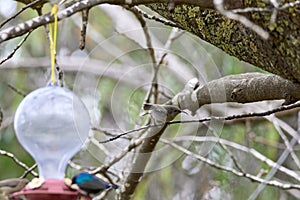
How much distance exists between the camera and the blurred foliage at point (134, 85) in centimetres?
166

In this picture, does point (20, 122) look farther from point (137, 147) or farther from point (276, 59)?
point (137, 147)

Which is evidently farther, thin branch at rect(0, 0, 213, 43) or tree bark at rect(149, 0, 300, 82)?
tree bark at rect(149, 0, 300, 82)

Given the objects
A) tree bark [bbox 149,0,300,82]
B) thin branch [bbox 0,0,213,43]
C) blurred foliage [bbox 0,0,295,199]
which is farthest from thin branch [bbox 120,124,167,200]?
thin branch [bbox 0,0,213,43]

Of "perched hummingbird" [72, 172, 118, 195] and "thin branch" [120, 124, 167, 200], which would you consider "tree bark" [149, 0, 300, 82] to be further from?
"thin branch" [120, 124, 167, 200]

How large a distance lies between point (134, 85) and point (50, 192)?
1.36 metres

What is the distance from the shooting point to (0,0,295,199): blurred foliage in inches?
65.3

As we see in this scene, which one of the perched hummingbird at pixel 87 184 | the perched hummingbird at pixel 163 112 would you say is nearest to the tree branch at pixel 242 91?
the perched hummingbird at pixel 163 112

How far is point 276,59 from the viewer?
829mm

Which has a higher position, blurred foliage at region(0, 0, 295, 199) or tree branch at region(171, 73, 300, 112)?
A: tree branch at region(171, 73, 300, 112)

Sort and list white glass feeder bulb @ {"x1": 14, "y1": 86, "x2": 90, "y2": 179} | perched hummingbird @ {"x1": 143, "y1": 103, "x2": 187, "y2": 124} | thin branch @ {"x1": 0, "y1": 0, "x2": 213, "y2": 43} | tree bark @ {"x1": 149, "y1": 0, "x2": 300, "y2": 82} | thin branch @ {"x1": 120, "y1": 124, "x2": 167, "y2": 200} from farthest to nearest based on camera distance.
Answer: thin branch @ {"x1": 120, "y1": 124, "x2": 167, "y2": 200}, perched hummingbird @ {"x1": 143, "y1": 103, "x2": 187, "y2": 124}, white glass feeder bulb @ {"x1": 14, "y1": 86, "x2": 90, "y2": 179}, tree bark @ {"x1": 149, "y1": 0, "x2": 300, "y2": 82}, thin branch @ {"x1": 0, "y1": 0, "x2": 213, "y2": 43}

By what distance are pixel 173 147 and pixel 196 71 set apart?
32 centimetres

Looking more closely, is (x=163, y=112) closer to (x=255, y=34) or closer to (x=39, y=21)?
(x=255, y=34)

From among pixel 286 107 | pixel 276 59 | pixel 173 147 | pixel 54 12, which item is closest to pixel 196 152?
pixel 173 147

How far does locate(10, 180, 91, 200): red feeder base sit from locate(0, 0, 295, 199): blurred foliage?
25.1 inches
